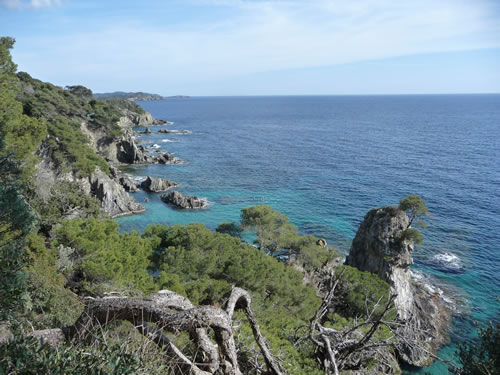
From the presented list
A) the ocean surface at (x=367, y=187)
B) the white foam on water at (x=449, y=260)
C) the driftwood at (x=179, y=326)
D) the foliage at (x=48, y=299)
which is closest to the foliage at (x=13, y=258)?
the foliage at (x=48, y=299)

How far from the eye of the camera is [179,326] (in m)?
6.12

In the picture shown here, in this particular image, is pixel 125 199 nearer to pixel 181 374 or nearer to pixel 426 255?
pixel 426 255

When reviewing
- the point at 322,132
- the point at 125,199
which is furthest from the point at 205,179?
the point at 322,132

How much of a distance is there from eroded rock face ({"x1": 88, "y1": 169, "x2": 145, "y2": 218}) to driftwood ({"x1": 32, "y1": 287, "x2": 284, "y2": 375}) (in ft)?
108

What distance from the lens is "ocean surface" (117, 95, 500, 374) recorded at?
2970cm

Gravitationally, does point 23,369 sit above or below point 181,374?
above

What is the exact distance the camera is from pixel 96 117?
210 ft

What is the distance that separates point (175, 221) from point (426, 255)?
26.0 metres

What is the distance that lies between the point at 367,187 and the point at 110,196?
34.3 m

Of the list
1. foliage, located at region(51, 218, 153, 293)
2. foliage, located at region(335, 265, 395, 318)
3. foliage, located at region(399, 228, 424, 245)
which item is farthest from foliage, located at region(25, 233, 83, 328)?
foliage, located at region(399, 228, 424, 245)

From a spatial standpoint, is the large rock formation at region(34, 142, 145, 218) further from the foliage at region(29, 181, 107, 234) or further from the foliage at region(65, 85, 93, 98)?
the foliage at region(65, 85, 93, 98)

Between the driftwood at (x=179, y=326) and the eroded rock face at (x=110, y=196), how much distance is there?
33.0 meters

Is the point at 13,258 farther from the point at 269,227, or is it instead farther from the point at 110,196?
the point at 110,196

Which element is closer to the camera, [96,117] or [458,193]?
[458,193]
